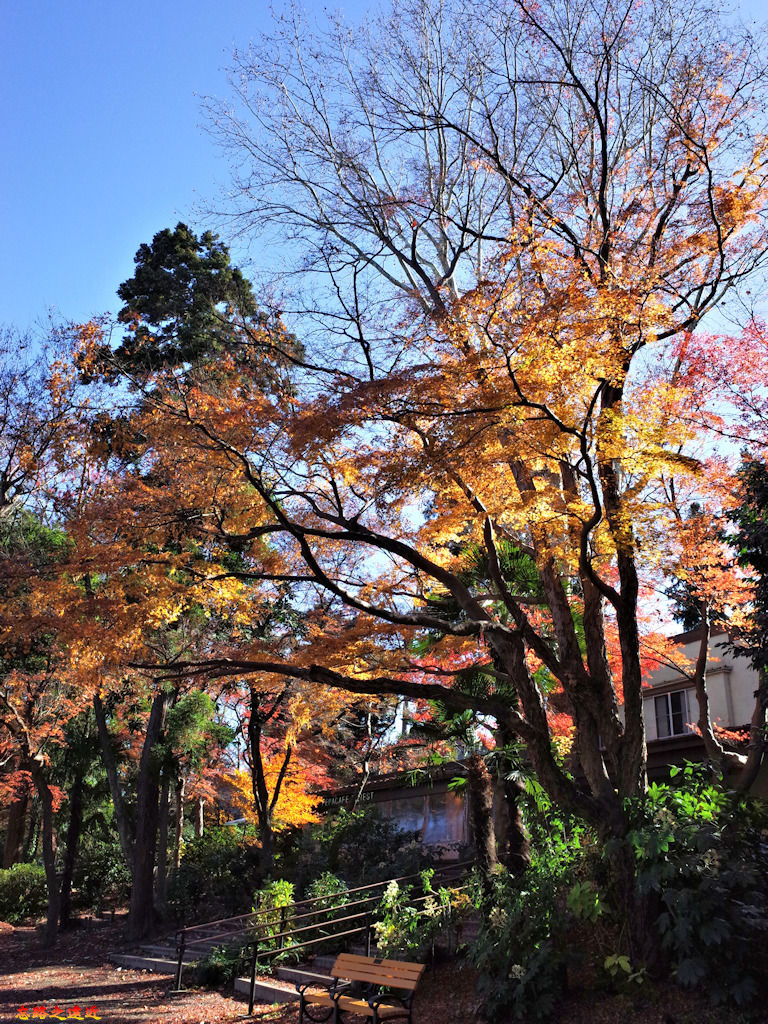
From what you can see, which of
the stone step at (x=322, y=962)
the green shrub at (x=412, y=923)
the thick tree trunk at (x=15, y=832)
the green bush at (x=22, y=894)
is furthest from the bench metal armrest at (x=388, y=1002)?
the thick tree trunk at (x=15, y=832)

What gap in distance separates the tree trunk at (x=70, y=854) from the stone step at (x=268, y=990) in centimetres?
1236

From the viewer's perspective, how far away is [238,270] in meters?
23.1

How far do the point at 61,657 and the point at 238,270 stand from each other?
39.6 ft

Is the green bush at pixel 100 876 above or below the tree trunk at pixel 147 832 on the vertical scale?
below

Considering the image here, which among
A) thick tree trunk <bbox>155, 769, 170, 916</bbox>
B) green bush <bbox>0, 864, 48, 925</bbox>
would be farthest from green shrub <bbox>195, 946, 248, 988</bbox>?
green bush <bbox>0, 864, 48, 925</bbox>

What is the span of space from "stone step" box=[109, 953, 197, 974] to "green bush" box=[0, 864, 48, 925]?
11882 mm

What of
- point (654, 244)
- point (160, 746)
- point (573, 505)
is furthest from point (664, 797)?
point (160, 746)

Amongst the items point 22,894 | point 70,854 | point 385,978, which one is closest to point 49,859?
point 70,854

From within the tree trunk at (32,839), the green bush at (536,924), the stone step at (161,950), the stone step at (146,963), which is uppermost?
the green bush at (536,924)

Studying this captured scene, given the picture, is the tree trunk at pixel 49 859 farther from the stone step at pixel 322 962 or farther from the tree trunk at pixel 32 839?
the tree trunk at pixel 32 839

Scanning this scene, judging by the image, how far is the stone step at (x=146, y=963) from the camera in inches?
571

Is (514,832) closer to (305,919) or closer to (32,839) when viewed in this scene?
(305,919)

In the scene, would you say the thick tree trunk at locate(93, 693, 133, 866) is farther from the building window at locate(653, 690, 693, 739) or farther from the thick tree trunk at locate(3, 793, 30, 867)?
the building window at locate(653, 690, 693, 739)

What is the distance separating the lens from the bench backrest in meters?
7.69
